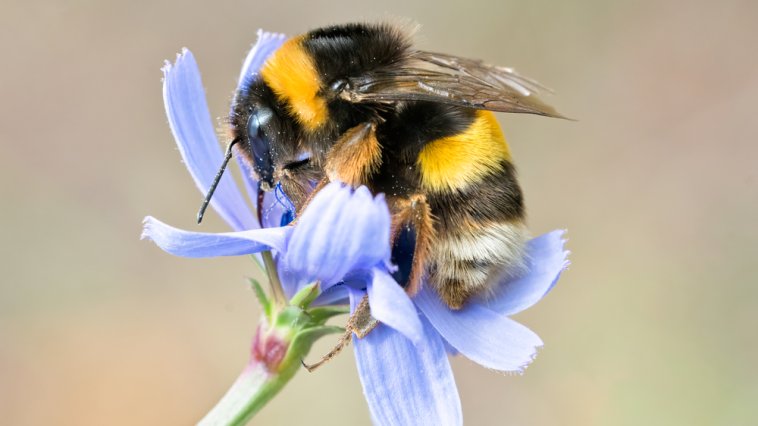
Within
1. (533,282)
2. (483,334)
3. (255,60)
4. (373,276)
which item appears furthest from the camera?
(255,60)

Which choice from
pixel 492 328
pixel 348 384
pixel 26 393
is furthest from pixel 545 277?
pixel 26 393

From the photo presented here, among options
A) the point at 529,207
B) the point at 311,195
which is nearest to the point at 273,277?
the point at 311,195

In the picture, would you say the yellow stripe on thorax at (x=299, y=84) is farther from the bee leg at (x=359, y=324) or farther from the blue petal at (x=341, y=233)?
the bee leg at (x=359, y=324)

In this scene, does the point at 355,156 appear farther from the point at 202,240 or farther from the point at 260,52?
the point at 260,52

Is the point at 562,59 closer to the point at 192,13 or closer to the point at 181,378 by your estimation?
the point at 192,13

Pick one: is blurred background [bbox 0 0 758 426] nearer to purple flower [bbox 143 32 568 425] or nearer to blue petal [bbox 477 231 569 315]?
blue petal [bbox 477 231 569 315]

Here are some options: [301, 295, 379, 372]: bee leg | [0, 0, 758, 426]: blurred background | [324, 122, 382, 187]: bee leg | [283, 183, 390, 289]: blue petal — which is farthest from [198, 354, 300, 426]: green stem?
[0, 0, 758, 426]: blurred background

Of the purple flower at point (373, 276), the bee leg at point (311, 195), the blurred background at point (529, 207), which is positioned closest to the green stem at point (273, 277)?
the purple flower at point (373, 276)
